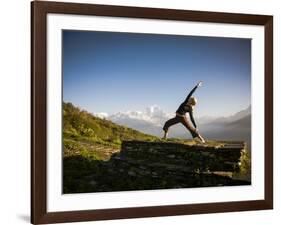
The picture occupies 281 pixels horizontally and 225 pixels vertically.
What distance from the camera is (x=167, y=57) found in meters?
2.04

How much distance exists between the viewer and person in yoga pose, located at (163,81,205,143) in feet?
6.68

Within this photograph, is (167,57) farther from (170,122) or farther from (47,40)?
(47,40)

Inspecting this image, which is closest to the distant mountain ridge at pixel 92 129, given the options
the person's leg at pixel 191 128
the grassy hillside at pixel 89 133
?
the grassy hillside at pixel 89 133

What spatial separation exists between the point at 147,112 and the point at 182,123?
5.6 inches

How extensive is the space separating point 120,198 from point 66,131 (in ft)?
0.98

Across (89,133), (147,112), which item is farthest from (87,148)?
(147,112)

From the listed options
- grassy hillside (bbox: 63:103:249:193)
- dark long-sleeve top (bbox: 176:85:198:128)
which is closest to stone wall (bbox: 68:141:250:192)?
grassy hillside (bbox: 63:103:249:193)

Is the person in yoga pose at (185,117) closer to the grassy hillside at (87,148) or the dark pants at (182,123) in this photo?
the dark pants at (182,123)

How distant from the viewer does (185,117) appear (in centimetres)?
205

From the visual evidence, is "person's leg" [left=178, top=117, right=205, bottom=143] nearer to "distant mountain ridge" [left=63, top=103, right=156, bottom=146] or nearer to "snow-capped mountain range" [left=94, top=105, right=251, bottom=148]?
"snow-capped mountain range" [left=94, top=105, right=251, bottom=148]

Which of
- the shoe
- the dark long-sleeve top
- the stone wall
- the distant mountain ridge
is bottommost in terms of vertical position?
the stone wall

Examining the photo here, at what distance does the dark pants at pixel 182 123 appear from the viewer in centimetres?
203

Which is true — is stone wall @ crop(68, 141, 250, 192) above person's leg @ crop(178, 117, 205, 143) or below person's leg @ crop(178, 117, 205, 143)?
below

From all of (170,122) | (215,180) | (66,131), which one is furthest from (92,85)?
(215,180)
